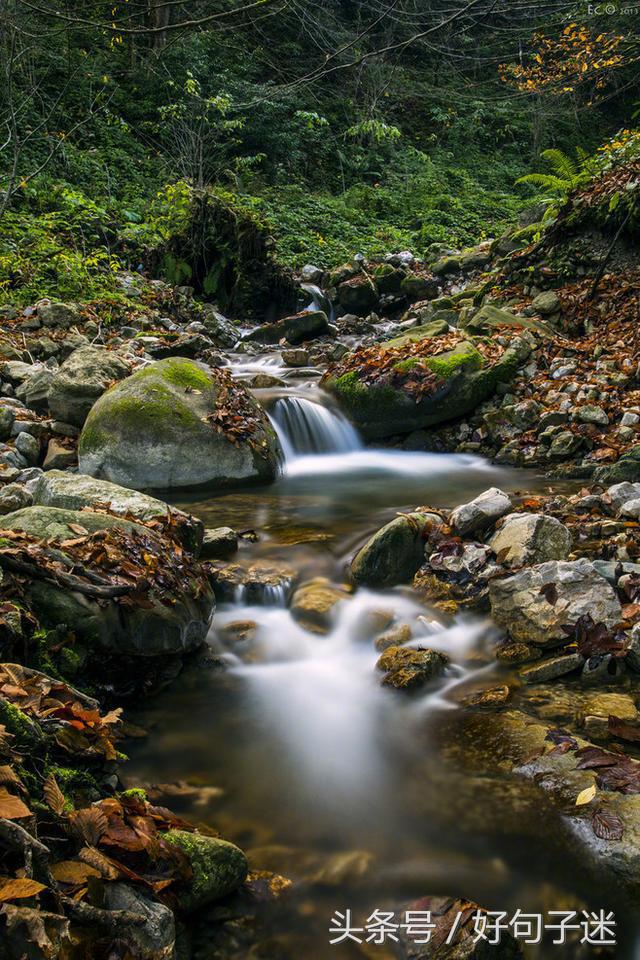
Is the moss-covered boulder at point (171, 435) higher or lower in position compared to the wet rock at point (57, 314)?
lower

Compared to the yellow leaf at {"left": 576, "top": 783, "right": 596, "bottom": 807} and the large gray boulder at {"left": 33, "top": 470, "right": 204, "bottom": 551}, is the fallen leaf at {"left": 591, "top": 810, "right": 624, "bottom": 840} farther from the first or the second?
the large gray boulder at {"left": 33, "top": 470, "right": 204, "bottom": 551}

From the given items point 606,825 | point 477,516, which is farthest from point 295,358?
point 606,825

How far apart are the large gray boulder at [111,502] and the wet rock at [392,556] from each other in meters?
1.18

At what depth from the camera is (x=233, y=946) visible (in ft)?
6.39

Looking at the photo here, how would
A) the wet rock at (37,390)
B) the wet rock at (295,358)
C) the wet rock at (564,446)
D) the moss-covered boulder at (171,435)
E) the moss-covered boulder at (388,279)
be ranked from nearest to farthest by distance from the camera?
the moss-covered boulder at (171,435) < the wet rock at (564,446) < the wet rock at (37,390) < the wet rock at (295,358) < the moss-covered boulder at (388,279)

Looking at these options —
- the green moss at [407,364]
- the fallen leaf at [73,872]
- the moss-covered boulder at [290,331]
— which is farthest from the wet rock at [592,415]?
the moss-covered boulder at [290,331]

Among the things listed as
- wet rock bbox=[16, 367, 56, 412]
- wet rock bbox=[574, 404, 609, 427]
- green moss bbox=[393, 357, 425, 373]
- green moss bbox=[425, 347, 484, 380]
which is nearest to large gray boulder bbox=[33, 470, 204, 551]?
wet rock bbox=[16, 367, 56, 412]

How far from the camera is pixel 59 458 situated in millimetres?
6387

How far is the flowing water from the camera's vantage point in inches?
85.6

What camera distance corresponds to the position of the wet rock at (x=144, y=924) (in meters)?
1.54

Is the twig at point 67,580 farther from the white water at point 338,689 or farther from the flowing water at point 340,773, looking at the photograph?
the white water at point 338,689

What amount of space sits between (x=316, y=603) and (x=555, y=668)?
1.56m

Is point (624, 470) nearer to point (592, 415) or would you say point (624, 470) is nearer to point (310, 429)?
point (592, 415)

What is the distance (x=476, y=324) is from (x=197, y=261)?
Answer: 7.76 meters
